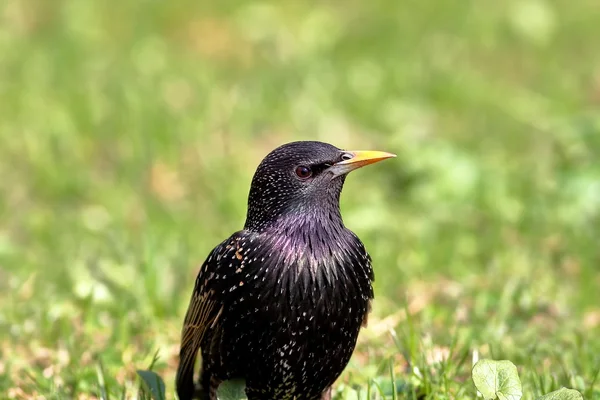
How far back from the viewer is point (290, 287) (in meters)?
3.86

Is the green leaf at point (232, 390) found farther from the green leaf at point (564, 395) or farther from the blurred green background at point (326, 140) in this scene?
the green leaf at point (564, 395)

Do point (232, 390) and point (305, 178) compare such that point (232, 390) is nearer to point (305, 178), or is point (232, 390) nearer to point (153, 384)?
point (153, 384)

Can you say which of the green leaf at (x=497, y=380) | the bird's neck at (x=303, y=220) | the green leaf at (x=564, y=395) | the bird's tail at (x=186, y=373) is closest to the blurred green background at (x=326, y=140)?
the bird's tail at (x=186, y=373)

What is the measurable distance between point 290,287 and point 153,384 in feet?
2.60

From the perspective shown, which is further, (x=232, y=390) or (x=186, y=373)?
(x=186, y=373)

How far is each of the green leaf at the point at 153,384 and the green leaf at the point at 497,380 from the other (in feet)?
4.33

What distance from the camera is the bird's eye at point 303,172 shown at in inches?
159

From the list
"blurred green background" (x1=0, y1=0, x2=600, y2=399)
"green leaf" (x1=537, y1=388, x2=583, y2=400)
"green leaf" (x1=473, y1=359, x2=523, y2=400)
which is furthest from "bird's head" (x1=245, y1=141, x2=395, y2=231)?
"green leaf" (x1=537, y1=388, x2=583, y2=400)

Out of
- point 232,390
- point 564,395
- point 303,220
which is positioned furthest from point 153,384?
point 564,395

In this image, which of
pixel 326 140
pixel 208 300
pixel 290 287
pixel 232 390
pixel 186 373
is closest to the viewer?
pixel 290 287

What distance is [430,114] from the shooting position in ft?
30.2

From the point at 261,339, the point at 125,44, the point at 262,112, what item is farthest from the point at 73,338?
the point at 125,44

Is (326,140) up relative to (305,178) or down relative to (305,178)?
up

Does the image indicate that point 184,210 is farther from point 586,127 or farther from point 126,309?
point 586,127
